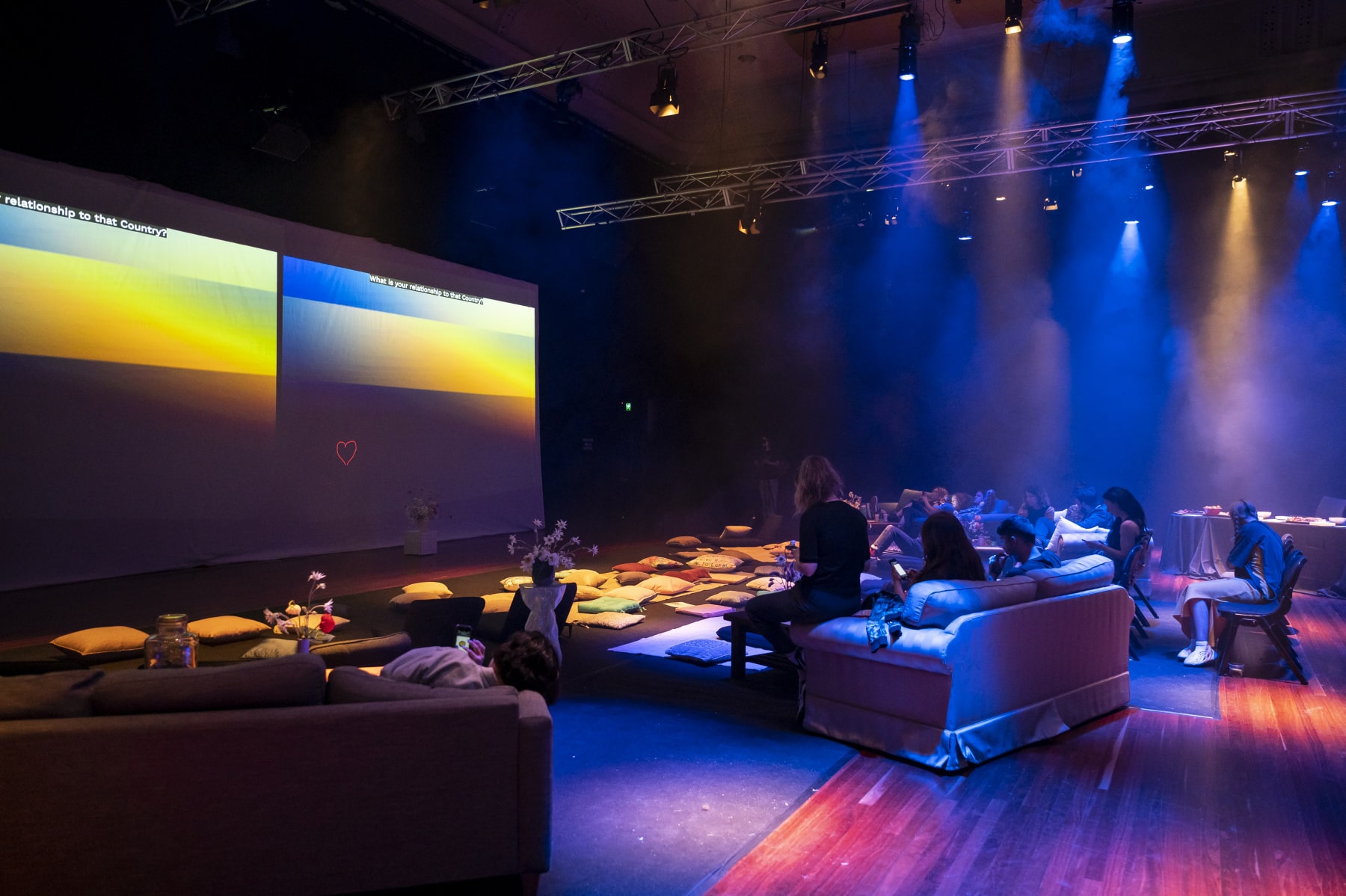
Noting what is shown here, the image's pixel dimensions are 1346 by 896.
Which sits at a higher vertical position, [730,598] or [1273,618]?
[1273,618]

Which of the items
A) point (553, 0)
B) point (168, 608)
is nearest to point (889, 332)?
point (553, 0)

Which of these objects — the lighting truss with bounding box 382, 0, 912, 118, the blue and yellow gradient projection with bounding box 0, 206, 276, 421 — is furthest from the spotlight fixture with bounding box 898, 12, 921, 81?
the blue and yellow gradient projection with bounding box 0, 206, 276, 421

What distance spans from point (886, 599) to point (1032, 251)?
10888 mm

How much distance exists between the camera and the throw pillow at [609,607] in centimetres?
693

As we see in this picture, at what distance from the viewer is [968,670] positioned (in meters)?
3.57

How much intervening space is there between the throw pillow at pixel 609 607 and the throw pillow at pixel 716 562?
2103 millimetres

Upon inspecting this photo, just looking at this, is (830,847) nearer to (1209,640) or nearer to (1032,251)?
(1209,640)

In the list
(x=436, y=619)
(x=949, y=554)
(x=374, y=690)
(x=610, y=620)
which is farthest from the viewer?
(x=610, y=620)

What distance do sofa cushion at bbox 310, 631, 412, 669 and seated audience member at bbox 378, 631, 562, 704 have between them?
59 cm

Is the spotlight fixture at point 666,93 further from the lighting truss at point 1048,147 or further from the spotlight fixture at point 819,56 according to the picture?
the lighting truss at point 1048,147

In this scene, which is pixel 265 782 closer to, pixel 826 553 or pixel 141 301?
pixel 826 553

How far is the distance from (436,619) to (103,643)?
2.30 meters

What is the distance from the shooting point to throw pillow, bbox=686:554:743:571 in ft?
30.2

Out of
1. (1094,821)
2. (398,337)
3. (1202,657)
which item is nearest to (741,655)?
(1094,821)
